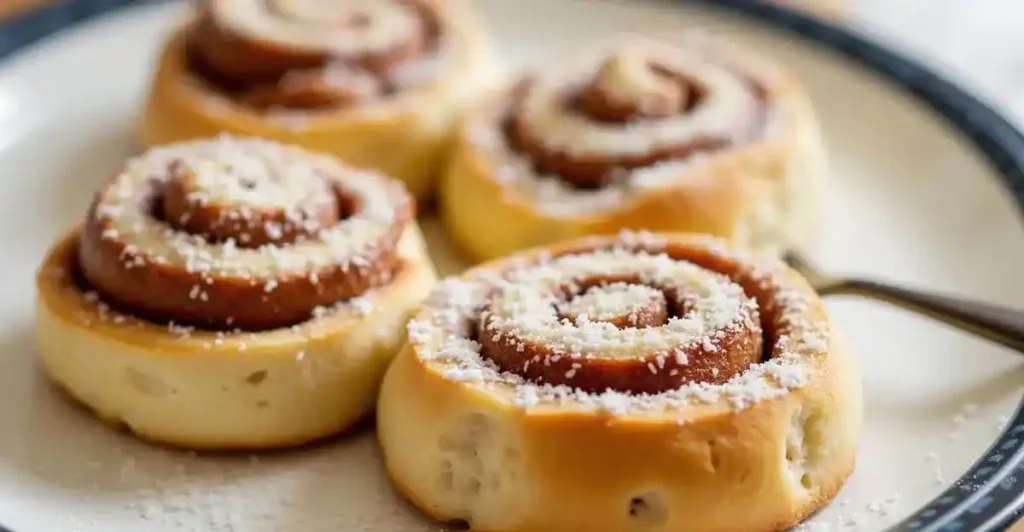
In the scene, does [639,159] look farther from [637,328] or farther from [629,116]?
[637,328]

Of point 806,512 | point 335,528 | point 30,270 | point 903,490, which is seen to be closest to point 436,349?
point 335,528

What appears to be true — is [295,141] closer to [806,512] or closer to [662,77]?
[662,77]

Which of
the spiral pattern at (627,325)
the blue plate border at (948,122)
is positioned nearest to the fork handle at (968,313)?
the blue plate border at (948,122)

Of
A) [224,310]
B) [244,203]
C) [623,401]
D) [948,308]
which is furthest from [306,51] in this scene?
[948,308]

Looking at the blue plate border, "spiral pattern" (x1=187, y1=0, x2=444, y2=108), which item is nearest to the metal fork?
the blue plate border

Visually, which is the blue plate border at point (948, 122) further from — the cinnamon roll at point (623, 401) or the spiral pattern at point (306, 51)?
the spiral pattern at point (306, 51)

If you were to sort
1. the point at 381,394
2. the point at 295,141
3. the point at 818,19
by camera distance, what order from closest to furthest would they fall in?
the point at 381,394 → the point at 295,141 → the point at 818,19
